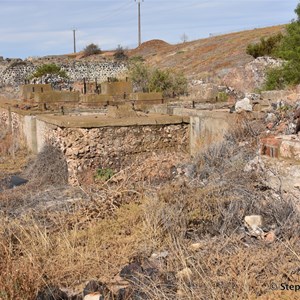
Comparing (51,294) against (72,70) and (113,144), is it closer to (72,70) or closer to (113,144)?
(113,144)

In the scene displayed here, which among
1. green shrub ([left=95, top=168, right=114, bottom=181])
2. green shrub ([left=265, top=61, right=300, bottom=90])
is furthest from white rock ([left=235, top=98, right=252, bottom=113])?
green shrub ([left=265, top=61, right=300, bottom=90])

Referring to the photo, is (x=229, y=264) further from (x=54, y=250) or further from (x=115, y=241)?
(x=54, y=250)

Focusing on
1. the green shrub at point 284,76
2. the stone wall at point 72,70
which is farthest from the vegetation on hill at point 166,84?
the stone wall at point 72,70

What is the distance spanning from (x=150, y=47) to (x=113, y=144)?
5058 centimetres

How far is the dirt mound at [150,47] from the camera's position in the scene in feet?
177

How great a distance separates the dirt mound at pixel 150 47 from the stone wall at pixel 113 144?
45.2 metres

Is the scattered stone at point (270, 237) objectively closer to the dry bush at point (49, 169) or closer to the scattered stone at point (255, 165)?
the scattered stone at point (255, 165)

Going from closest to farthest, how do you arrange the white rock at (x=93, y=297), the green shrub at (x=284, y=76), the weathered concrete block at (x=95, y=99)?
the white rock at (x=93, y=297) < the weathered concrete block at (x=95, y=99) < the green shrub at (x=284, y=76)

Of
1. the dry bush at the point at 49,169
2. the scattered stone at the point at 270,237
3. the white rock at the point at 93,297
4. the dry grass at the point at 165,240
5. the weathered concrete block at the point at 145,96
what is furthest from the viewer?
the weathered concrete block at the point at 145,96

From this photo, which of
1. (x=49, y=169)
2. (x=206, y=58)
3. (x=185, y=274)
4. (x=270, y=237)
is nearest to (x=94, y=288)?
(x=185, y=274)

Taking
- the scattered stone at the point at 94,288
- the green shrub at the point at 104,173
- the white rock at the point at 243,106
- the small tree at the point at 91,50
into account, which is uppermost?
the small tree at the point at 91,50

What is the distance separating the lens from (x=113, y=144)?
28.2ft

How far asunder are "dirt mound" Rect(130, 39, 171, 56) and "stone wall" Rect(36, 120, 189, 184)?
45.2m

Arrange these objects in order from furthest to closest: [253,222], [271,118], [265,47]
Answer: [265,47] < [271,118] < [253,222]
